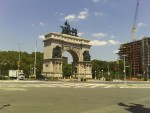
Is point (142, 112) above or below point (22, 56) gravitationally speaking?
below

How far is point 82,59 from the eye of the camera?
90.5 meters

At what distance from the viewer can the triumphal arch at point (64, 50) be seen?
81.6 m

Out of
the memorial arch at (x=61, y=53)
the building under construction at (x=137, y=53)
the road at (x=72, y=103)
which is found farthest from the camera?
the building under construction at (x=137, y=53)

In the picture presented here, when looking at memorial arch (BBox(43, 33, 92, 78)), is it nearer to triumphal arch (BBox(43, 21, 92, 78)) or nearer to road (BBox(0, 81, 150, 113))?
triumphal arch (BBox(43, 21, 92, 78))

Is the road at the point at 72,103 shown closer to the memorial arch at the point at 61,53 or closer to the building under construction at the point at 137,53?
the memorial arch at the point at 61,53

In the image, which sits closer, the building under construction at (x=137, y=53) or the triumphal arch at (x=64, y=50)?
the triumphal arch at (x=64, y=50)

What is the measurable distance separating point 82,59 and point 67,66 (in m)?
49.7

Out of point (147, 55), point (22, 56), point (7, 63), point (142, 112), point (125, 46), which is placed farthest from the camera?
point (125, 46)

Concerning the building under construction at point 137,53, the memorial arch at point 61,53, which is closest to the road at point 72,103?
the memorial arch at point 61,53

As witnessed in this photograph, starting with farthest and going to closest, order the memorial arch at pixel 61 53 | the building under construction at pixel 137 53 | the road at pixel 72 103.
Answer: the building under construction at pixel 137 53
the memorial arch at pixel 61 53
the road at pixel 72 103

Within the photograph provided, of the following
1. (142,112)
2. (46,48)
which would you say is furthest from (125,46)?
(142,112)

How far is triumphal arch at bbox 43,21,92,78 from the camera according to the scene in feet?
268

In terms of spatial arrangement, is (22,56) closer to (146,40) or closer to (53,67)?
(53,67)

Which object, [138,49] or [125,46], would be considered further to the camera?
[125,46]
